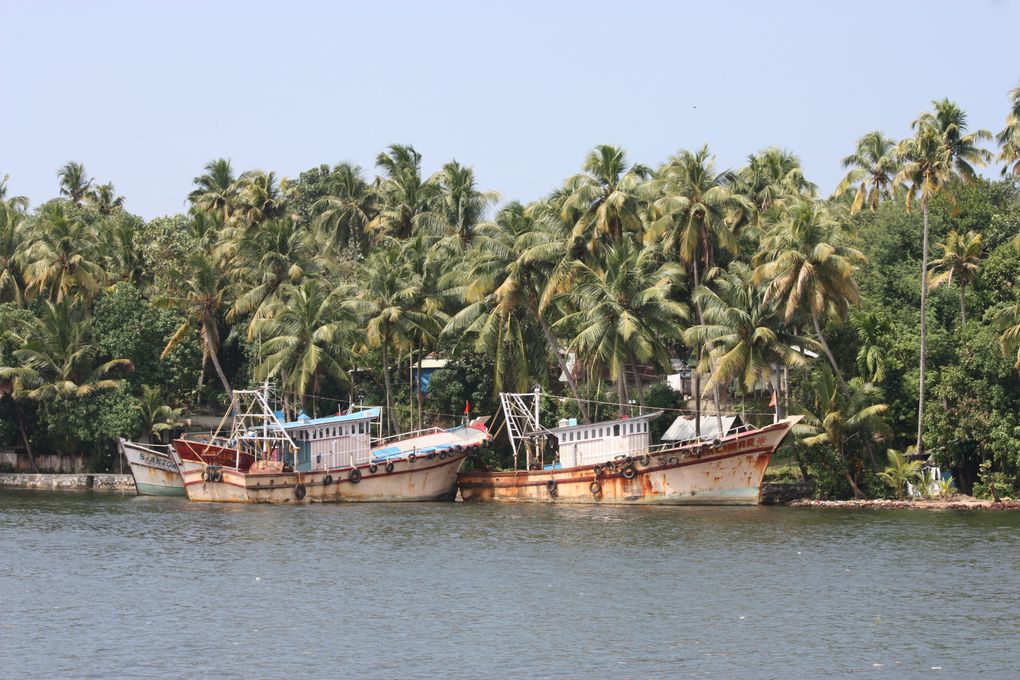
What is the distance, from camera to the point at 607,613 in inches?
1268

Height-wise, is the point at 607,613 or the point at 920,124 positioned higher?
the point at 920,124

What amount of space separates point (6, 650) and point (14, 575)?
33.9ft

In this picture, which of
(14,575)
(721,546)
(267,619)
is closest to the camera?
(267,619)

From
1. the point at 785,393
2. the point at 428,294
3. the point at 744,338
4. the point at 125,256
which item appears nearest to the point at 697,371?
the point at 744,338

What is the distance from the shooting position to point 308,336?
64.1m

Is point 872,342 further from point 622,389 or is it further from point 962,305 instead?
point 622,389

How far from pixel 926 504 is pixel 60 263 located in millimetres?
46237

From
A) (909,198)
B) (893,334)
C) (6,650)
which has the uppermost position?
(909,198)

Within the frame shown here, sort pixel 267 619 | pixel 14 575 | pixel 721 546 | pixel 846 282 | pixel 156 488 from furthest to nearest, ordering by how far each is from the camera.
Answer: pixel 156 488, pixel 846 282, pixel 721 546, pixel 14 575, pixel 267 619

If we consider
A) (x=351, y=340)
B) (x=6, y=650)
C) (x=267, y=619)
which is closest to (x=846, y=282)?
(x=351, y=340)

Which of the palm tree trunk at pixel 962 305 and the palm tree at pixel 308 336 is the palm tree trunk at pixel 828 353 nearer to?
the palm tree trunk at pixel 962 305

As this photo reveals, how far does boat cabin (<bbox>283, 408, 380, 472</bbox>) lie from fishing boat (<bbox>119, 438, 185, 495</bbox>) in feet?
26.9

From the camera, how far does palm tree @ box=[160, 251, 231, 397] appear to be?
2763 inches

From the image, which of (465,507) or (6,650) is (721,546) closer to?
(465,507)
